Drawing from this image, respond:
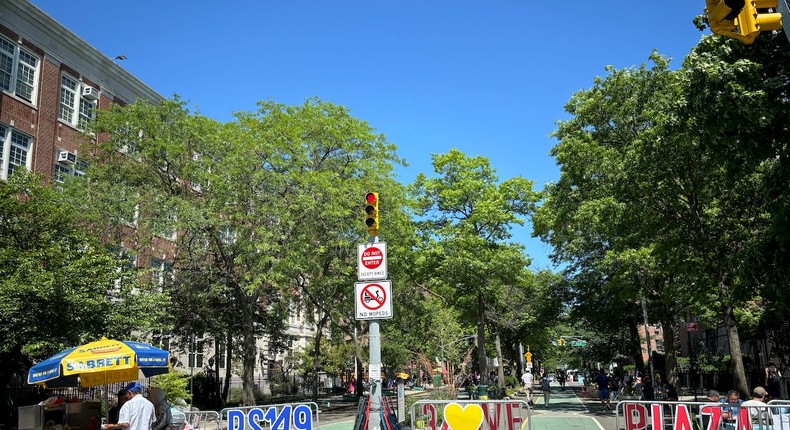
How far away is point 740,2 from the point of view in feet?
20.3

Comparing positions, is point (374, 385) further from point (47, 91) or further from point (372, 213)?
point (47, 91)

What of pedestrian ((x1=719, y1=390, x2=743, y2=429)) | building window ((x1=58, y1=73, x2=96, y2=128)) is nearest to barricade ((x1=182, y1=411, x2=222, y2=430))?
pedestrian ((x1=719, y1=390, x2=743, y2=429))

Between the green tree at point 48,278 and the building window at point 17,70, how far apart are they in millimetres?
8507

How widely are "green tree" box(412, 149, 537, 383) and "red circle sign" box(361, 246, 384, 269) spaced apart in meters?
20.8

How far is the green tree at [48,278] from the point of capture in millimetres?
19297

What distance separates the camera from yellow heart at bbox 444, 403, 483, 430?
11.8 meters

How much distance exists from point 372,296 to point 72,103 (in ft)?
93.2

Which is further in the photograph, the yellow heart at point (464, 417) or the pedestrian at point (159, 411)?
the yellow heart at point (464, 417)

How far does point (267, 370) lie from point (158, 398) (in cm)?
4101

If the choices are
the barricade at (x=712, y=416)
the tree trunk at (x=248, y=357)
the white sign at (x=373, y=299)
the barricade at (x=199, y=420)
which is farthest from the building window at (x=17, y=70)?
the barricade at (x=712, y=416)

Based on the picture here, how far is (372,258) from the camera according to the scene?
1113cm

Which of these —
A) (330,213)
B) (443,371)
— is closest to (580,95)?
(330,213)

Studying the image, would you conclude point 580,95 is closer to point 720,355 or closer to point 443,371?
point 443,371

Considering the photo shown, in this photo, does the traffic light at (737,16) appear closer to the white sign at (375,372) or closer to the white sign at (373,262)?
the white sign at (373,262)
